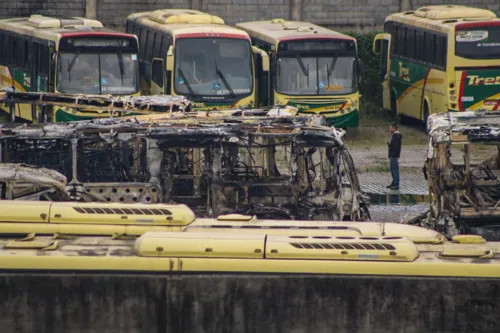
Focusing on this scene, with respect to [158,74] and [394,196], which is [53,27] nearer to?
[158,74]

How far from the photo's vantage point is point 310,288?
37.7ft

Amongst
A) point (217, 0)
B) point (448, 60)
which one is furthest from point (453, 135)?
point (217, 0)

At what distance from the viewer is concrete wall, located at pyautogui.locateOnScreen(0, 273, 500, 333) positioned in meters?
11.5

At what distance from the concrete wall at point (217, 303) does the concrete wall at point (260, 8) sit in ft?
83.9

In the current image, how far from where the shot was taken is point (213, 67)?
96.9ft

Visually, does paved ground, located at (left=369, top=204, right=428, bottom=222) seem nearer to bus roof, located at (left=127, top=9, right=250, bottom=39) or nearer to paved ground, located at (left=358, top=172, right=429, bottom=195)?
paved ground, located at (left=358, top=172, right=429, bottom=195)

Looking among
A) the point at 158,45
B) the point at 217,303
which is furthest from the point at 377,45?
the point at 217,303

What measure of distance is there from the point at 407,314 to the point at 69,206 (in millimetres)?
3399

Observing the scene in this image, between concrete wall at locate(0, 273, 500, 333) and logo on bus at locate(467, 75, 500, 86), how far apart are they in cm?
1893

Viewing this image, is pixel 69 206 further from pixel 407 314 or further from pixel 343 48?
pixel 343 48

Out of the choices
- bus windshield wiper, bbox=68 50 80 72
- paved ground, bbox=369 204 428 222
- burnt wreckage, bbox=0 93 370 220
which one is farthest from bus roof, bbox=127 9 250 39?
burnt wreckage, bbox=0 93 370 220

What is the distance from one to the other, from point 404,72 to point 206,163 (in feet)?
53.4

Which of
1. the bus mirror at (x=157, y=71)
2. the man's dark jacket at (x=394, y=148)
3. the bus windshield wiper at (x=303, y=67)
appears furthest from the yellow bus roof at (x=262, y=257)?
the bus windshield wiper at (x=303, y=67)

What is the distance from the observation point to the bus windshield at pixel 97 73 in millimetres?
28312
